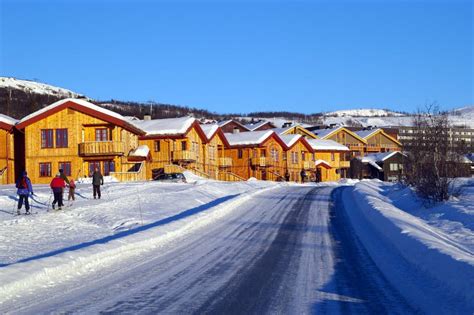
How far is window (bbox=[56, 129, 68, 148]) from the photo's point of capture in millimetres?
43906

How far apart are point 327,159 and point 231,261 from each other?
71719mm

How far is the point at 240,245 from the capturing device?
1381 centimetres

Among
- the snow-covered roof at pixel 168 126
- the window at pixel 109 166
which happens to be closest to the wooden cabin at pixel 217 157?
the snow-covered roof at pixel 168 126

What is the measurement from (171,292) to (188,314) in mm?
1421

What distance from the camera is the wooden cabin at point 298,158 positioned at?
2864 inches

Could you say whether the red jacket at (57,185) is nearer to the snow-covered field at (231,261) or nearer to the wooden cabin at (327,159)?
the snow-covered field at (231,261)

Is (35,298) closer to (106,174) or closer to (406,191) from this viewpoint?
(406,191)

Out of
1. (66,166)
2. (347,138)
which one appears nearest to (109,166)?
(66,166)

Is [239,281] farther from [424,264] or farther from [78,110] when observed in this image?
[78,110]

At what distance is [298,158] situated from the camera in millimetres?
74750

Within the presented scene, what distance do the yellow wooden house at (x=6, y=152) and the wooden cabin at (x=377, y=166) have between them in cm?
5617

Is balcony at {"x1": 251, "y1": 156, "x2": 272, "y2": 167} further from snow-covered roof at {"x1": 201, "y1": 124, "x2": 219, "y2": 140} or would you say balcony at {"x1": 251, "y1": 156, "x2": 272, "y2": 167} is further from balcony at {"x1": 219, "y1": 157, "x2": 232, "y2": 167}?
snow-covered roof at {"x1": 201, "y1": 124, "x2": 219, "y2": 140}

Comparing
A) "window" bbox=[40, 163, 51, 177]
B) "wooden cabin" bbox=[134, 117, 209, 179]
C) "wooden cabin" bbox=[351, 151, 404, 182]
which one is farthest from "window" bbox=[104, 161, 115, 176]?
"wooden cabin" bbox=[351, 151, 404, 182]

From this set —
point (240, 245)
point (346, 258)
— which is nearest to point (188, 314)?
point (346, 258)
